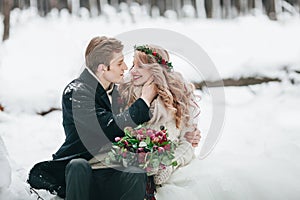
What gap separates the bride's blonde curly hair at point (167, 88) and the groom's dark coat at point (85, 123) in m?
0.09

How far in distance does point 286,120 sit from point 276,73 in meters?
0.42

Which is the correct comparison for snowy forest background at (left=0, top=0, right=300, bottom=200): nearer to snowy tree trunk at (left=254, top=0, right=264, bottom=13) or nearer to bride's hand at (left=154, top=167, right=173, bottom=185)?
snowy tree trunk at (left=254, top=0, right=264, bottom=13)

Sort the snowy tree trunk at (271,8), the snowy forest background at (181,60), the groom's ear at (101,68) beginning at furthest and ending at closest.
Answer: the snowy tree trunk at (271,8) → the snowy forest background at (181,60) → the groom's ear at (101,68)

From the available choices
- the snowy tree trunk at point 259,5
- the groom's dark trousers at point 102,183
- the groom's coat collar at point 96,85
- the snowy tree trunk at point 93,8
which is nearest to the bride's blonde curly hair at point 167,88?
the groom's coat collar at point 96,85

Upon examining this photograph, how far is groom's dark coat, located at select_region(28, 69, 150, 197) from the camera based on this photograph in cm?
163

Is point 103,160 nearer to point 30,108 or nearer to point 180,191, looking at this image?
point 180,191

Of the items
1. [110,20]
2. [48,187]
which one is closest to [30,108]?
[110,20]

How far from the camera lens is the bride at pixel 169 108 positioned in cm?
171

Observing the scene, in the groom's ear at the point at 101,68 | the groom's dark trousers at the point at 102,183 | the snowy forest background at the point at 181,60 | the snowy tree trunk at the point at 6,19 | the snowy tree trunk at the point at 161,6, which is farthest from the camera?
the snowy tree trunk at the point at 161,6

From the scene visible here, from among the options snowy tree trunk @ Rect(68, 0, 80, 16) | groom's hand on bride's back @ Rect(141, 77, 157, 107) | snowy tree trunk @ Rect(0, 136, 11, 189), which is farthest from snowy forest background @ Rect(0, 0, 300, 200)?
groom's hand on bride's back @ Rect(141, 77, 157, 107)

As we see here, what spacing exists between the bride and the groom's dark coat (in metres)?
0.09

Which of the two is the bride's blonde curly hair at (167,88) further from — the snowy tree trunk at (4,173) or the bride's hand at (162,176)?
the snowy tree trunk at (4,173)

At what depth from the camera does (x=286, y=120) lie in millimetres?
2625

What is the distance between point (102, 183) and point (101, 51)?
38 cm
